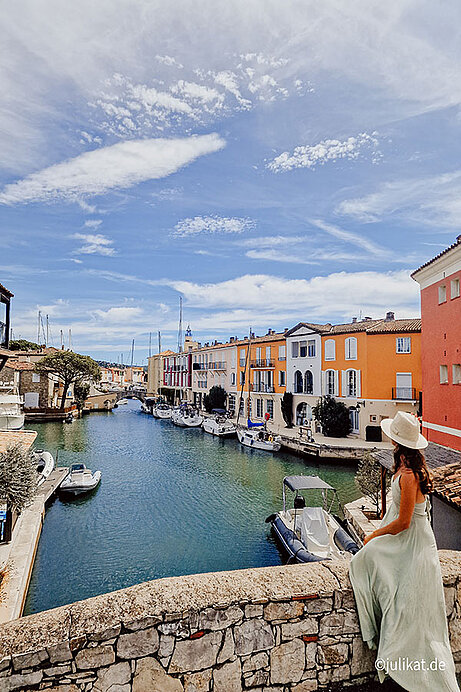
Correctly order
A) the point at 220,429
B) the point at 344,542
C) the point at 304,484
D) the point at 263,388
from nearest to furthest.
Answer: the point at 344,542 < the point at 304,484 < the point at 220,429 < the point at 263,388

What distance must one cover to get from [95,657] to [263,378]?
4226 centimetres

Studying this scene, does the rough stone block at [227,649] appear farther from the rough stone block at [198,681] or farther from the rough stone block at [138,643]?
the rough stone block at [138,643]

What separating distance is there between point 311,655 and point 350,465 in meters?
25.2

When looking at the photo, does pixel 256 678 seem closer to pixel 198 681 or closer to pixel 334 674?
pixel 198 681

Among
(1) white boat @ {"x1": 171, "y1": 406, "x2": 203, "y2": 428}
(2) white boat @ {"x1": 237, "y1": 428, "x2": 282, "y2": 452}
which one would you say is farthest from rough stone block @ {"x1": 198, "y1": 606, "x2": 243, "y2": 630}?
(1) white boat @ {"x1": 171, "y1": 406, "x2": 203, "y2": 428}

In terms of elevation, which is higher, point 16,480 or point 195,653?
point 195,653

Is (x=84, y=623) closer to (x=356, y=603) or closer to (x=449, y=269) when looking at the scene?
(x=356, y=603)

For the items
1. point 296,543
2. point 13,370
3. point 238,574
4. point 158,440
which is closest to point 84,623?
point 238,574

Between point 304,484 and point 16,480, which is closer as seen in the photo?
point 16,480

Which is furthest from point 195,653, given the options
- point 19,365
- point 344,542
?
point 19,365

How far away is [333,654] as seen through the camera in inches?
132

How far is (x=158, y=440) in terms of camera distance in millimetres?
38969

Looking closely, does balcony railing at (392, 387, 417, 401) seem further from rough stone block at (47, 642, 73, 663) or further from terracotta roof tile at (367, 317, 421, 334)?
rough stone block at (47, 642, 73, 663)

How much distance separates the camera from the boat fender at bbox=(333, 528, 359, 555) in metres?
11.9
